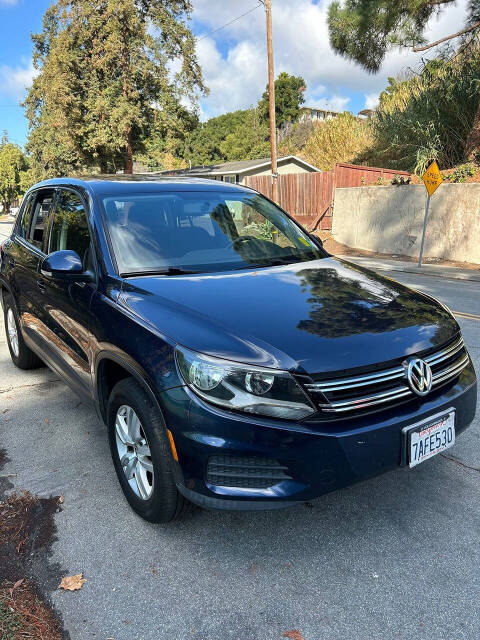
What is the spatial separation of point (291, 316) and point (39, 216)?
2.87 meters

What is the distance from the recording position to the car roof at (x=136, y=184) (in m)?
3.37

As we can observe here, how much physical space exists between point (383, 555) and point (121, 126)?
1059 inches

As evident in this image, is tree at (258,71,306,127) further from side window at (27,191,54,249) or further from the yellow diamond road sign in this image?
side window at (27,191,54,249)

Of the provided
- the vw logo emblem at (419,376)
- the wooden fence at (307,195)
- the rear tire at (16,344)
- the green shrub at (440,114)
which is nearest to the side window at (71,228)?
the rear tire at (16,344)

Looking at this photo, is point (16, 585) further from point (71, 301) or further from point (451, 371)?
point (451, 371)

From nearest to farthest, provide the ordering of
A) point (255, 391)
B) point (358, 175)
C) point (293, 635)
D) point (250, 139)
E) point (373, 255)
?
1. point (293, 635)
2. point (255, 391)
3. point (373, 255)
4. point (358, 175)
5. point (250, 139)

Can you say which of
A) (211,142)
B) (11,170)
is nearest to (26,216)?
(211,142)

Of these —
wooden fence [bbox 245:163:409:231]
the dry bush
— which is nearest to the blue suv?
wooden fence [bbox 245:163:409:231]

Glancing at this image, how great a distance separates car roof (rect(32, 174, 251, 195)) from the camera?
337cm

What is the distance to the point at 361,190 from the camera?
17.5 m

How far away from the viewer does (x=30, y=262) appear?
4074mm

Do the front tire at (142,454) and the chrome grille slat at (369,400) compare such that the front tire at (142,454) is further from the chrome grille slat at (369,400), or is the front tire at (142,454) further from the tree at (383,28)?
the tree at (383,28)

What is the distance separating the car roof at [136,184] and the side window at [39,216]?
0.13 m

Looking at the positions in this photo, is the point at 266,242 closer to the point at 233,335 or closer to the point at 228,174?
the point at 233,335
